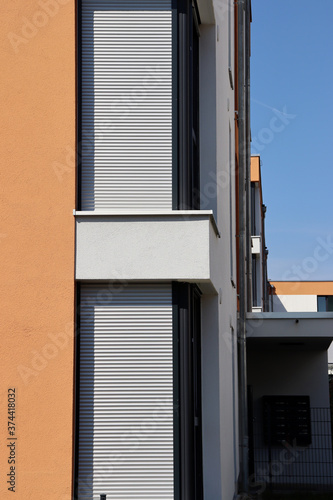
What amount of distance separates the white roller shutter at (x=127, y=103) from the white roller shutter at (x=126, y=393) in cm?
109

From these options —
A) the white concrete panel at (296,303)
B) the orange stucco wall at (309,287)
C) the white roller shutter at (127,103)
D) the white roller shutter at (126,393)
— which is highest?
the white roller shutter at (127,103)

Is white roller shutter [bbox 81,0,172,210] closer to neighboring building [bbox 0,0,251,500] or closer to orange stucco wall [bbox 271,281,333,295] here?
neighboring building [bbox 0,0,251,500]

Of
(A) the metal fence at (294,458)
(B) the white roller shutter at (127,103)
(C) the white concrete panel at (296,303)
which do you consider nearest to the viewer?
(B) the white roller shutter at (127,103)

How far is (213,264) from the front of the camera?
8922 millimetres

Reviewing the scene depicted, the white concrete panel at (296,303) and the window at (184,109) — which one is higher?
the window at (184,109)

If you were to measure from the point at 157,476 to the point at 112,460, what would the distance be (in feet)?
1.58

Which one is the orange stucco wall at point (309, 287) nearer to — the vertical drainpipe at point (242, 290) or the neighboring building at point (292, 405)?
the neighboring building at point (292, 405)

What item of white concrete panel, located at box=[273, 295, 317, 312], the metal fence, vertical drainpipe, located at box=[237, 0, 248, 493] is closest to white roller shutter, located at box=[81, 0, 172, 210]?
vertical drainpipe, located at box=[237, 0, 248, 493]

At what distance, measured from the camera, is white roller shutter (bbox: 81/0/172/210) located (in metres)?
8.39

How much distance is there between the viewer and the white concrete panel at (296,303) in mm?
46812

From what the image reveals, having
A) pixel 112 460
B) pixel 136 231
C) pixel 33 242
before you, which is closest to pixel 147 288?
pixel 136 231

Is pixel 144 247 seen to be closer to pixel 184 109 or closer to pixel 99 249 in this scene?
pixel 99 249

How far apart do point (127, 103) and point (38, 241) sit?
1.81 m

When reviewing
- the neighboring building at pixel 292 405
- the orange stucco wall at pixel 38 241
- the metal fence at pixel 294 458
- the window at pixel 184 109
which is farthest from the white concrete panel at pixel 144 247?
the neighboring building at pixel 292 405
